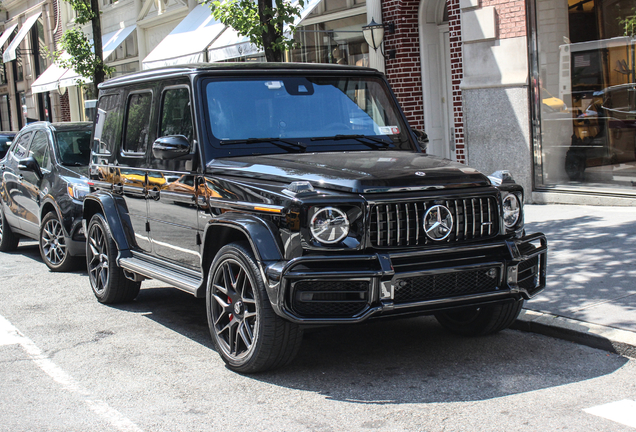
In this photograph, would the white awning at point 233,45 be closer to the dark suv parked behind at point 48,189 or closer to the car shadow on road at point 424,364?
the dark suv parked behind at point 48,189

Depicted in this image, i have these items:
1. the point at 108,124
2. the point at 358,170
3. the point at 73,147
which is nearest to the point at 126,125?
the point at 108,124

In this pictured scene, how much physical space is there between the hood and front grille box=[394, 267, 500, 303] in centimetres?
54

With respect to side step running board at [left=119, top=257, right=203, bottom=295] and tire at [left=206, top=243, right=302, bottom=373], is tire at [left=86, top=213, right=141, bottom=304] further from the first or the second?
tire at [left=206, top=243, right=302, bottom=373]

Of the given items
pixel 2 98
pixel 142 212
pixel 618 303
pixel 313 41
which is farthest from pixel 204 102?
pixel 2 98

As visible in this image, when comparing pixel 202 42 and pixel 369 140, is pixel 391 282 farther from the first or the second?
pixel 202 42

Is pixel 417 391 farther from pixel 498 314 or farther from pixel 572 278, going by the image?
pixel 572 278

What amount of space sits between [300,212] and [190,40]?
14.6 meters

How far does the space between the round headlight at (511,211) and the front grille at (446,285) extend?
41 centimetres

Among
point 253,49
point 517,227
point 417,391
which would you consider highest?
point 253,49

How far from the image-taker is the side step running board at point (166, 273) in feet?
18.3

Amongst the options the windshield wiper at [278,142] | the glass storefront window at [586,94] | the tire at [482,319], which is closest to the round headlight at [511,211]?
the tire at [482,319]

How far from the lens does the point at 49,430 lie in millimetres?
4168

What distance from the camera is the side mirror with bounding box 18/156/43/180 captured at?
31.2ft

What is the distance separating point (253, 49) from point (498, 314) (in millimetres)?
9624
